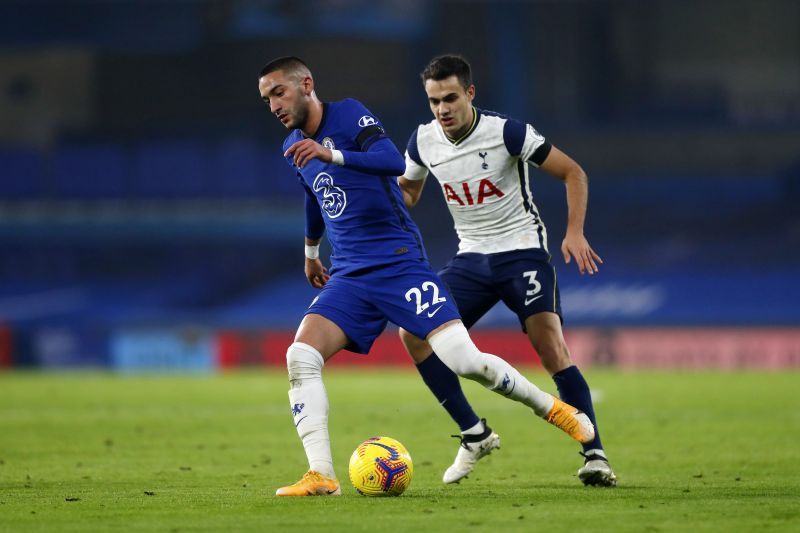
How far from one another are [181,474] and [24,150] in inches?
965

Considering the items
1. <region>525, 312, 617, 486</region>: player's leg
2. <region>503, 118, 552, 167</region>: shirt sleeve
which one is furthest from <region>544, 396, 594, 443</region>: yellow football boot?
<region>503, 118, 552, 167</region>: shirt sleeve

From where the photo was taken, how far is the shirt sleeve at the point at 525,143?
7812 millimetres

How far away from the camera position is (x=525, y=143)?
25.7 ft

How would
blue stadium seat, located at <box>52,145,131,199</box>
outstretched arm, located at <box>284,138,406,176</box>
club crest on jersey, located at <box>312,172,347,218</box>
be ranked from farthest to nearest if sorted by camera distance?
blue stadium seat, located at <box>52,145,131,199</box>, club crest on jersey, located at <box>312,172,347,218</box>, outstretched arm, located at <box>284,138,406,176</box>

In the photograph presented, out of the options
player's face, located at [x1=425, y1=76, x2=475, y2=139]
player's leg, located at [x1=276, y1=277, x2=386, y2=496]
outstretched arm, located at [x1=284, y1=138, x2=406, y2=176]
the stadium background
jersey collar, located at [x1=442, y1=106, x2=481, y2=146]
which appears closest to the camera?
outstretched arm, located at [x1=284, y1=138, x2=406, y2=176]

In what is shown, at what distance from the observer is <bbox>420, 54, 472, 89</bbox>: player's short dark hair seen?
759 cm

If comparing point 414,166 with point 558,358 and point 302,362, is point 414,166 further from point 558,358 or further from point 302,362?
point 302,362

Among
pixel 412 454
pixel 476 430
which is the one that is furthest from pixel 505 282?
pixel 412 454

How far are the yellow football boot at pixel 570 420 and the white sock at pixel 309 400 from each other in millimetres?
1215

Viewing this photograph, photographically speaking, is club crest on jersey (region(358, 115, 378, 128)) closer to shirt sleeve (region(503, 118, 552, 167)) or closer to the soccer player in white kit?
the soccer player in white kit

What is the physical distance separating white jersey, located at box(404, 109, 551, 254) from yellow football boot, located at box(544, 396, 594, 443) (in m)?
1.02

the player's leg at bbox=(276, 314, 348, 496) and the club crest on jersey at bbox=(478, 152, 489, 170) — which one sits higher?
the club crest on jersey at bbox=(478, 152, 489, 170)

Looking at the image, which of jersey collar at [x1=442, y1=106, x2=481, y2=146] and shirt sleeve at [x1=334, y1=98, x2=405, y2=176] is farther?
jersey collar at [x1=442, y1=106, x2=481, y2=146]

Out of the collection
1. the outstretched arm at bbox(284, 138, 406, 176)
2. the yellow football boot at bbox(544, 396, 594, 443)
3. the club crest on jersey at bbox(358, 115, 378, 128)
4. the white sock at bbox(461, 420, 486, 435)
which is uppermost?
the club crest on jersey at bbox(358, 115, 378, 128)
